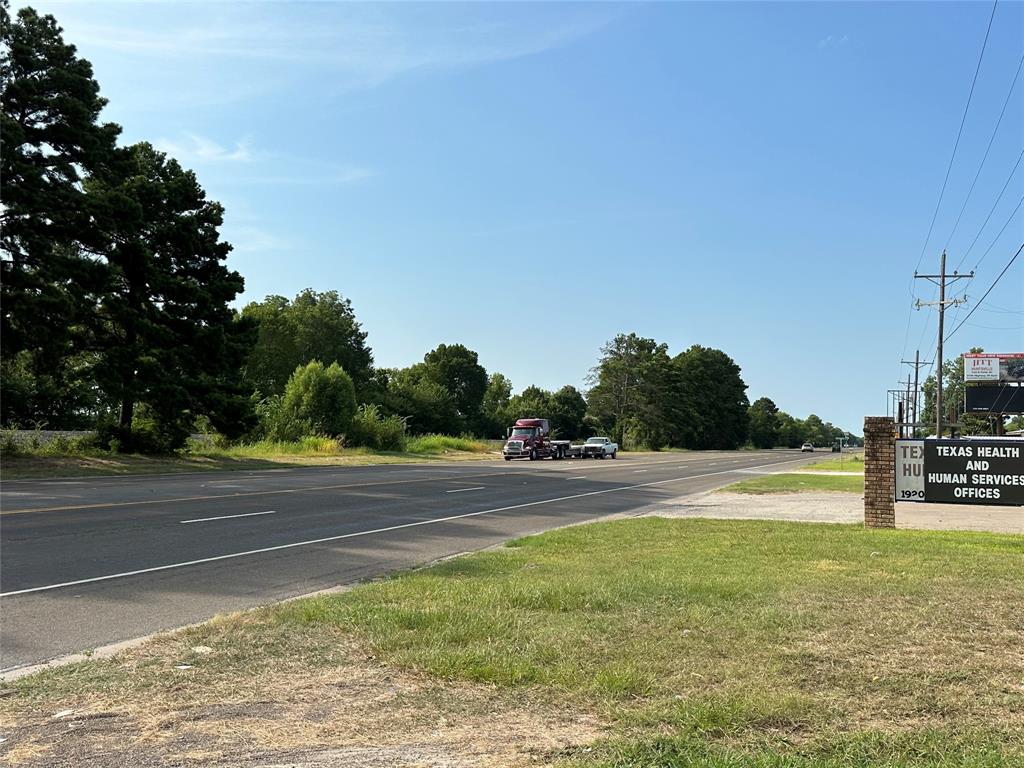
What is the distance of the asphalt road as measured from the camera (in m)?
7.92

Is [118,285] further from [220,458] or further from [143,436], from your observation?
[220,458]

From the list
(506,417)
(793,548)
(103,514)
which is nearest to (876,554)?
(793,548)

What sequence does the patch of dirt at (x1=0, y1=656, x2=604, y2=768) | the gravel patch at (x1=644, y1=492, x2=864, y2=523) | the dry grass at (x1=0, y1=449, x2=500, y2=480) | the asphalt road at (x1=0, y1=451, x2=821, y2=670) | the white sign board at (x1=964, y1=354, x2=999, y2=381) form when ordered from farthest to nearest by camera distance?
the white sign board at (x1=964, y1=354, x2=999, y2=381) → the dry grass at (x1=0, y1=449, x2=500, y2=480) → the gravel patch at (x1=644, y1=492, x2=864, y2=523) → the asphalt road at (x1=0, y1=451, x2=821, y2=670) → the patch of dirt at (x1=0, y1=656, x2=604, y2=768)

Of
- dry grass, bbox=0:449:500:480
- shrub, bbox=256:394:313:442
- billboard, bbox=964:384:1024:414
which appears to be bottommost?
dry grass, bbox=0:449:500:480

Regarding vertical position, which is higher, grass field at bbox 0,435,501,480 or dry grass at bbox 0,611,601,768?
dry grass at bbox 0,611,601,768

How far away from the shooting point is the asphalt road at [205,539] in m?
7.92

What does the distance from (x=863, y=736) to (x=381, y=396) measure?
318ft

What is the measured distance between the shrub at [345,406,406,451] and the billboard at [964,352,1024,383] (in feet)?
219

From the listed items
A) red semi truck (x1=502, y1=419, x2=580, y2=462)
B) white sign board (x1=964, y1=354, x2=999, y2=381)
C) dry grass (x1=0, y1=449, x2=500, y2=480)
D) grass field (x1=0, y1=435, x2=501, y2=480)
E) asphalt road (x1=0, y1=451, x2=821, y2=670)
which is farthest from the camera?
white sign board (x1=964, y1=354, x2=999, y2=381)

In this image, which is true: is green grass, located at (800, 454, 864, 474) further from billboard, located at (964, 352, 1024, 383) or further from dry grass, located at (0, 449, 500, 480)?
billboard, located at (964, 352, 1024, 383)

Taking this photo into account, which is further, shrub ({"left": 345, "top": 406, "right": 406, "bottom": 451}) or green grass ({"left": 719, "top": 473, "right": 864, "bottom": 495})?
shrub ({"left": 345, "top": 406, "right": 406, "bottom": 451})

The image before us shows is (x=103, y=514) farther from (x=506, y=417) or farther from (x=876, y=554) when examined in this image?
(x=506, y=417)

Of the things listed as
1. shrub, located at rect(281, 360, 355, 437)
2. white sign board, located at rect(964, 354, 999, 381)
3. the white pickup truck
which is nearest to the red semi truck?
the white pickup truck

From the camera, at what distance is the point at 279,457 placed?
45.3 metres
